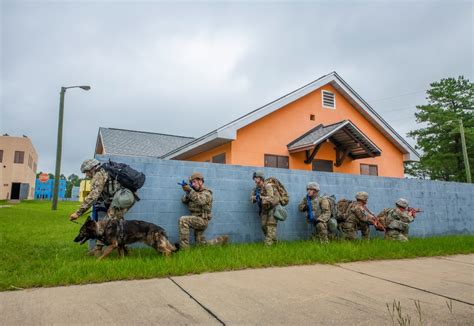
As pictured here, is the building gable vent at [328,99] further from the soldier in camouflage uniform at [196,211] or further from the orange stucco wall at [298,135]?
the soldier in camouflage uniform at [196,211]

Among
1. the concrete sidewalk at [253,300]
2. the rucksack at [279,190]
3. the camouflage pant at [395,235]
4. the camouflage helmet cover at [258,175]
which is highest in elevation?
the camouflage helmet cover at [258,175]

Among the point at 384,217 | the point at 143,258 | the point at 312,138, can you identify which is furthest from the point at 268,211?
the point at 312,138

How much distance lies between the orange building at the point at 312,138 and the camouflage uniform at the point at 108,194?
18.9 ft

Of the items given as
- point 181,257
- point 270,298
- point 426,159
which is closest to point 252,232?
point 181,257

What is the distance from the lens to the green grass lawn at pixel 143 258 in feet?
13.3

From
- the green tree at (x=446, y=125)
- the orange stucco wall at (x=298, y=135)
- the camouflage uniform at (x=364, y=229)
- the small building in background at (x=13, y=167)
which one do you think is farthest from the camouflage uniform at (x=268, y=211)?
the small building in background at (x=13, y=167)

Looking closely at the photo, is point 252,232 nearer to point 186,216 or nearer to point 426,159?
point 186,216

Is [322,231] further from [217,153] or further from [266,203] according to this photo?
[217,153]

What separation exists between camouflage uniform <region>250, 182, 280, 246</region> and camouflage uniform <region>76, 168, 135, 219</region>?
265cm

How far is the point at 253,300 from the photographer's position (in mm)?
3342

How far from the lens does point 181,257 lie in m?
5.00

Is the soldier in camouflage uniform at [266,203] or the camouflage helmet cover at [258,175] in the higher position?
the camouflage helmet cover at [258,175]

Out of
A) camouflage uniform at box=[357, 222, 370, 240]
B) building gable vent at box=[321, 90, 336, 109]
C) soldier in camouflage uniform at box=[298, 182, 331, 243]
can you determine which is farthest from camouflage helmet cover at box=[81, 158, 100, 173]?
building gable vent at box=[321, 90, 336, 109]

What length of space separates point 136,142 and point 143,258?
1527cm
